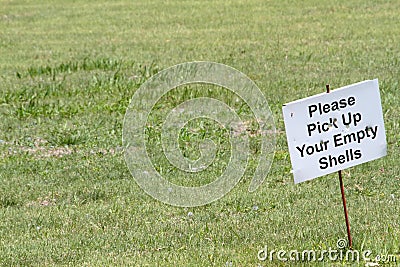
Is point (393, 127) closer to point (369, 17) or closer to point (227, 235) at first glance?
point (227, 235)

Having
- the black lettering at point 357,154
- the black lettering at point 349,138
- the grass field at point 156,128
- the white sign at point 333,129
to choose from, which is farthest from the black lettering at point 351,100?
the grass field at point 156,128

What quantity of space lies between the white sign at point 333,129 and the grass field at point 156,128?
2.24 feet

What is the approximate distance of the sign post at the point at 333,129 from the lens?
5379mm

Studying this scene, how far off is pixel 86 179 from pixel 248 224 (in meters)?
2.41

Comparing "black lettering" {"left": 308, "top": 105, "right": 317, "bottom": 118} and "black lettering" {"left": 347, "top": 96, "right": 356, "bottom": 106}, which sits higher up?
"black lettering" {"left": 347, "top": 96, "right": 356, "bottom": 106}

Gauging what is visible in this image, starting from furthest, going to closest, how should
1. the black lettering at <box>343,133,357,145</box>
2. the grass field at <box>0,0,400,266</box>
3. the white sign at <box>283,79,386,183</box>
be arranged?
the grass field at <box>0,0,400,266</box> → the black lettering at <box>343,133,357,145</box> → the white sign at <box>283,79,386,183</box>

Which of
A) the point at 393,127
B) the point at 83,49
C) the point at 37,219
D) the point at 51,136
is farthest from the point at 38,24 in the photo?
the point at 37,219

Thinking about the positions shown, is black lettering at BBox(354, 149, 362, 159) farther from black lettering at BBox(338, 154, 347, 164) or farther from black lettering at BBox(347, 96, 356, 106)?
black lettering at BBox(347, 96, 356, 106)

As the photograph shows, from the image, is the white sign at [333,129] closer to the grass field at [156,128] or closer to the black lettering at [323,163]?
the black lettering at [323,163]

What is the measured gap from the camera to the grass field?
635 cm

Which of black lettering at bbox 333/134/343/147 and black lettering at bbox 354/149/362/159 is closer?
black lettering at bbox 333/134/343/147

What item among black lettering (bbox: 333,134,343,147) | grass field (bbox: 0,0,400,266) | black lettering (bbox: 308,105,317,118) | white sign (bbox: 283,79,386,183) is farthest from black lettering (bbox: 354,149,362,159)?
grass field (bbox: 0,0,400,266)

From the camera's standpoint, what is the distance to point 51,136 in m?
10.4

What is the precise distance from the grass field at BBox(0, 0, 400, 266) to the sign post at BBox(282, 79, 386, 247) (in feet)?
2.23
